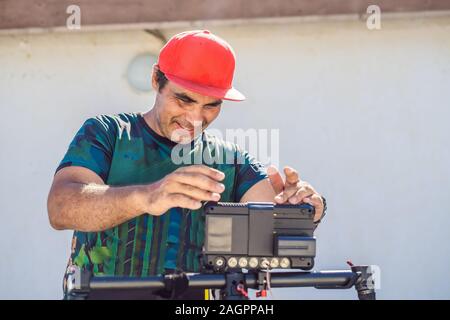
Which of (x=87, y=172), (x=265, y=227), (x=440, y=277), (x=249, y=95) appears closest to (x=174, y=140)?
(x=87, y=172)

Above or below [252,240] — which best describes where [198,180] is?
above

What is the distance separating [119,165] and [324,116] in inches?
104

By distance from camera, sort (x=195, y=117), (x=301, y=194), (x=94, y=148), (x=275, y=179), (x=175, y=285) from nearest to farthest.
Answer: (x=175, y=285)
(x=301, y=194)
(x=275, y=179)
(x=94, y=148)
(x=195, y=117)

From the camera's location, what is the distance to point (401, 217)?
18.1 feet

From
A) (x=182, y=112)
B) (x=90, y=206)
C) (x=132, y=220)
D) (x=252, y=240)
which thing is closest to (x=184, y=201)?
(x=252, y=240)

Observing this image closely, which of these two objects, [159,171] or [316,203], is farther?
[159,171]

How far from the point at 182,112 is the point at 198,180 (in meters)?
0.89

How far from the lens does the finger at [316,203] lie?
9.12 ft

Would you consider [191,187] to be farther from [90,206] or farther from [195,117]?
[195,117]

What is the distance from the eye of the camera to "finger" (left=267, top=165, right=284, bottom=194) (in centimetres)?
293

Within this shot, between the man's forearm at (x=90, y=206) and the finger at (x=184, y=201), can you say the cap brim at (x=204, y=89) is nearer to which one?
the man's forearm at (x=90, y=206)

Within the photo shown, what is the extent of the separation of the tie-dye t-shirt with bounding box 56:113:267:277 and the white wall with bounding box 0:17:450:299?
2.35 metres

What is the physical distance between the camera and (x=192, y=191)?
93.3 inches

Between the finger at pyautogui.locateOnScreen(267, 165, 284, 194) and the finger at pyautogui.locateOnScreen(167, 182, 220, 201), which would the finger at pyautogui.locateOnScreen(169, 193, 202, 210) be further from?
the finger at pyautogui.locateOnScreen(267, 165, 284, 194)
